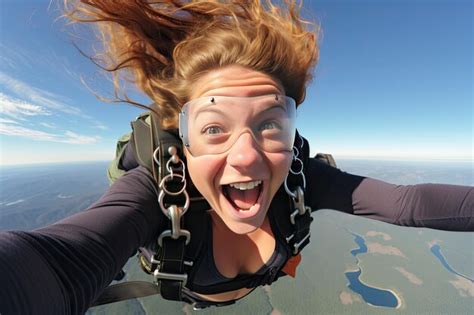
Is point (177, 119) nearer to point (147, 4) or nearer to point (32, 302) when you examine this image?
point (147, 4)

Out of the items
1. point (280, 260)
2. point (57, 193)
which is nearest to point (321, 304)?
point (280, 260)

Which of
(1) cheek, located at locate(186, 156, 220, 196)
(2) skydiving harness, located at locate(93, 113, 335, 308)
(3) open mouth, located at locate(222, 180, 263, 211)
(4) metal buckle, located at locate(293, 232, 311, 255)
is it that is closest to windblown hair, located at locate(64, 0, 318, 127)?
(2) skydiving harness, located at locate(93, 113, 335, 308)

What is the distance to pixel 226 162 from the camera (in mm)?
1239

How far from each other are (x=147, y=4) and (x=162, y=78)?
1.35ft

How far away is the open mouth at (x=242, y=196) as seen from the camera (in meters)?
1.34

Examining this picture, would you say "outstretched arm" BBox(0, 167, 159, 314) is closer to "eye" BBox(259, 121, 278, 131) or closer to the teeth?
the teeth

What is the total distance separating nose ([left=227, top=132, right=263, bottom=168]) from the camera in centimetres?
118

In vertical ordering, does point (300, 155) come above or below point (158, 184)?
above

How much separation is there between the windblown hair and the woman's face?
82 mm

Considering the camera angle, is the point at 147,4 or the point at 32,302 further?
the point at 147,4

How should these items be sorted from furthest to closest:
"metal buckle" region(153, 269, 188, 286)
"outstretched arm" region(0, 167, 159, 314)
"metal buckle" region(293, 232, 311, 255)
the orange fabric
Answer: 1. the orange fabric
2. "metal buckle" region(293, 232, 311, 255)
3. "metal buckle" region(153, 269, 188, 286)
4. "outstretched arm" region(0, 167, 159, 314)

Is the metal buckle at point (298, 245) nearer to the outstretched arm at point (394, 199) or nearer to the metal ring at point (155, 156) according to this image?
the outstretched arm at point (394, 199)

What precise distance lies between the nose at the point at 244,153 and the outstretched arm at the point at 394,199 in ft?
2.22

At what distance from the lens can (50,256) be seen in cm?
74
